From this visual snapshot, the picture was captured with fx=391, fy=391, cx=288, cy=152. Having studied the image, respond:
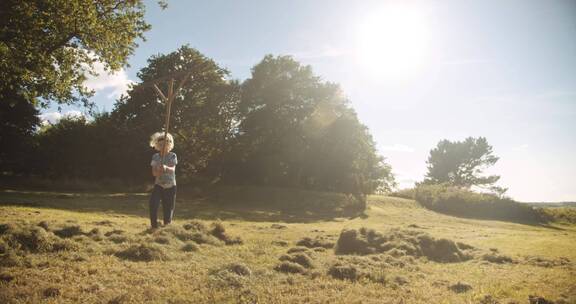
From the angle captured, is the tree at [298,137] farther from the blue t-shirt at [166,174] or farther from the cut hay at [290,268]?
the cut hay at [290,268]

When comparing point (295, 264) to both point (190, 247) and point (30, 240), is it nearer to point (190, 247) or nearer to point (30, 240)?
point (190, 247)

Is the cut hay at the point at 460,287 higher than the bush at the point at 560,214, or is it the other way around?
the bush at the point at 560,214

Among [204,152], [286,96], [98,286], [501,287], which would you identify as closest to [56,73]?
[98,286]

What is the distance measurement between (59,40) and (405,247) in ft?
52.5

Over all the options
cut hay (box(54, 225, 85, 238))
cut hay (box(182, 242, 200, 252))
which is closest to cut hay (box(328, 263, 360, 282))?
cut hay (box(182, 242, 200, 252))

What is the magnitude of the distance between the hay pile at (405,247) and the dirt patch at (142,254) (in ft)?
16.0

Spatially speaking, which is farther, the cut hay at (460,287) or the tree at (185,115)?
the tree at (185,115)

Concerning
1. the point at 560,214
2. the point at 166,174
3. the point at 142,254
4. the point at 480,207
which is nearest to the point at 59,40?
the point at 166,174

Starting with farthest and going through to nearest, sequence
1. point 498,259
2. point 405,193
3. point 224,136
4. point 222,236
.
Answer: point 405,193
point 224,136
point 222,236
point 498,259

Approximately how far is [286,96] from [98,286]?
3494 cm

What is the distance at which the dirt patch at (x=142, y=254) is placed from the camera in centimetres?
746

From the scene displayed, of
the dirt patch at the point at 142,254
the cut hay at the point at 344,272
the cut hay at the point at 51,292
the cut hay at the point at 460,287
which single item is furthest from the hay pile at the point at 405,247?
the cut hay at the point at 51,292

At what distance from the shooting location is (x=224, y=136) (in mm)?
40500

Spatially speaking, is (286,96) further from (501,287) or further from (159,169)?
(501,287)
